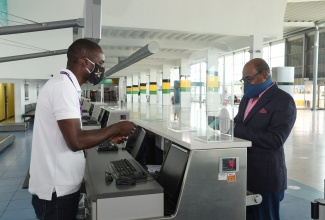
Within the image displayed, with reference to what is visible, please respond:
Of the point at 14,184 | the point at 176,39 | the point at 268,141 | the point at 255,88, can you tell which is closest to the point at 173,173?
the point at 268,141

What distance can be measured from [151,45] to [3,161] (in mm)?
4772

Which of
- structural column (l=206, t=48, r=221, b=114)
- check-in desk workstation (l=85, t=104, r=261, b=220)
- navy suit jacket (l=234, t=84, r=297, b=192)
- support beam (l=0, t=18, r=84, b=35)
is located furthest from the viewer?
structural column (l=206, t=48, r=221, b=114)

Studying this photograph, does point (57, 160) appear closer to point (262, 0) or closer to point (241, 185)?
point (241, 185)

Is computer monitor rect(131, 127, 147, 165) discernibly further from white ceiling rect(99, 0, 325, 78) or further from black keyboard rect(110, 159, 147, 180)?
white ceiling rect(99, 0, 325, 78)

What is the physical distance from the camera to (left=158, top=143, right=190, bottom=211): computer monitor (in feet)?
6.94

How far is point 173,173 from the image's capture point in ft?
7.44

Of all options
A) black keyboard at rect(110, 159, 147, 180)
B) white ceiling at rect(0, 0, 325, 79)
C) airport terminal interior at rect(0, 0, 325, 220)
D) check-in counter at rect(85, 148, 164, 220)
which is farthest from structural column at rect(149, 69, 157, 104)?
check-in counter at rect(85, 148, 164, 220)

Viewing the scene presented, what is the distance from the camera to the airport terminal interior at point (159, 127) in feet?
6.64

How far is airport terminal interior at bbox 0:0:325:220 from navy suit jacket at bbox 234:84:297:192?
0.22m

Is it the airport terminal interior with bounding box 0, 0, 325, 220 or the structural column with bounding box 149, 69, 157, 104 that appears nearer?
the airport terminal interior with bounding box 0, 0, 325, 220

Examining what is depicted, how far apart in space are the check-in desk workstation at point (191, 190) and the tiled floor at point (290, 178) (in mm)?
2425

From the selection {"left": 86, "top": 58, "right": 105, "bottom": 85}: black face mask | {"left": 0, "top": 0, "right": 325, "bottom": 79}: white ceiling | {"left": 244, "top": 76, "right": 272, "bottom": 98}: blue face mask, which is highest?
{"left": 0, "top": 0, "right": 325, "bottom": 79}: white ceiling

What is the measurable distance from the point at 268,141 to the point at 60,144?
1521 millimetres

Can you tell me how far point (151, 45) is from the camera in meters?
8.50
